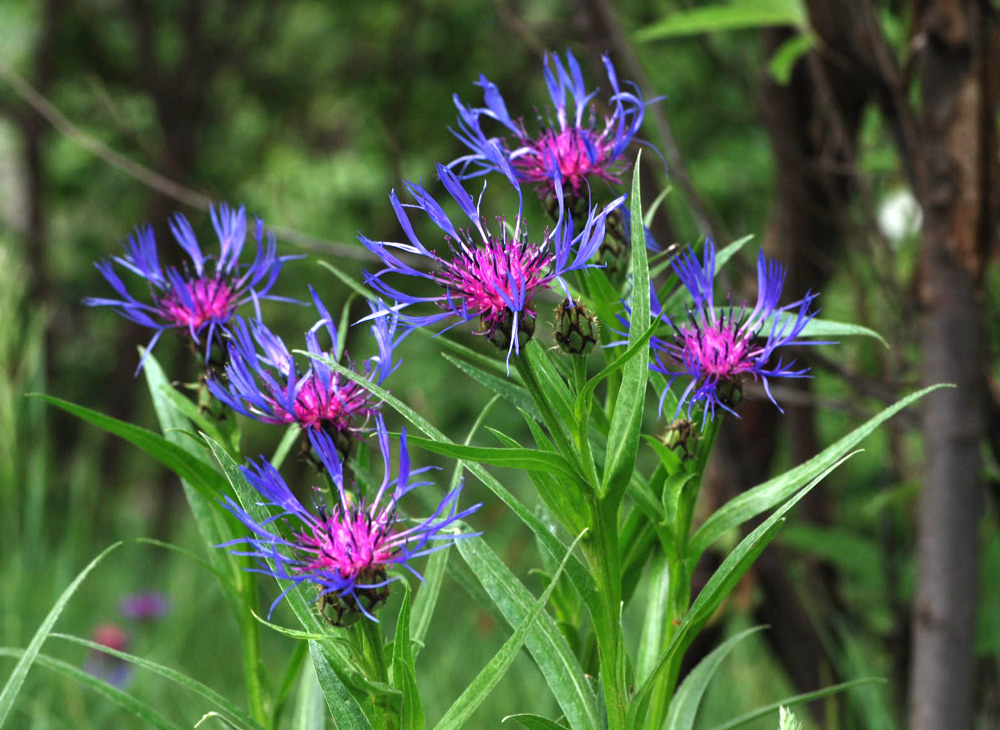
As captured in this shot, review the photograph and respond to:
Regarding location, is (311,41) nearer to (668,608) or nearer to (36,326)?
(36,326)

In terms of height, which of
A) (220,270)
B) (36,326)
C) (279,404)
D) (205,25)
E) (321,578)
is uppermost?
(205,25)

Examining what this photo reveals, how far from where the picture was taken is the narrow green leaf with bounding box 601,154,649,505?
529mm

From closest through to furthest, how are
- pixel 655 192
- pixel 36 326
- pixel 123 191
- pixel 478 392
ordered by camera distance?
pixel 655 192
pixel 36 326
pixel 478 392
pixel 123 191

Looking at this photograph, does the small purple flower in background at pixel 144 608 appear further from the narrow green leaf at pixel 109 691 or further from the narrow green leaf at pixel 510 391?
the narrow green leaf at pixel 510 391

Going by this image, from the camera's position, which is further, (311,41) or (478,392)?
(311,41)

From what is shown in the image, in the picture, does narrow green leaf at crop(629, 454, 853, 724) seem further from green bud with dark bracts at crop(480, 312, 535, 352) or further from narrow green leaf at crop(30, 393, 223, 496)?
narrow green leaf at crop(30, 393, 223, 496)

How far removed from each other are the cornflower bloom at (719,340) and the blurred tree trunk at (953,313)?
1.83ft

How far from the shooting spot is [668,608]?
2.13 ft

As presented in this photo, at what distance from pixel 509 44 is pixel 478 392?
42.8 inches

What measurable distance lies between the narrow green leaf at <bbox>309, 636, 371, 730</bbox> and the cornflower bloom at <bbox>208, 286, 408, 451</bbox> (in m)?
0.13

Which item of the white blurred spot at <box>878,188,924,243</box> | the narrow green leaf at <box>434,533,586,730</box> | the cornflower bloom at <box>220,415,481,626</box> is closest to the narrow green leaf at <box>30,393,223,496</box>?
the cornflower bloom at <box>220,415,481,626</box>

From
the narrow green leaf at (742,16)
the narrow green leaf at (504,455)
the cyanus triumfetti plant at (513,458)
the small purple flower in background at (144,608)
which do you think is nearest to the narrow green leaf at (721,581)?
the cyanus triumfetti plant at (513,458)

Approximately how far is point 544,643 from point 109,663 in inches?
87.6

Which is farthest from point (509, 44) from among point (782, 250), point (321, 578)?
point (321, 578)
